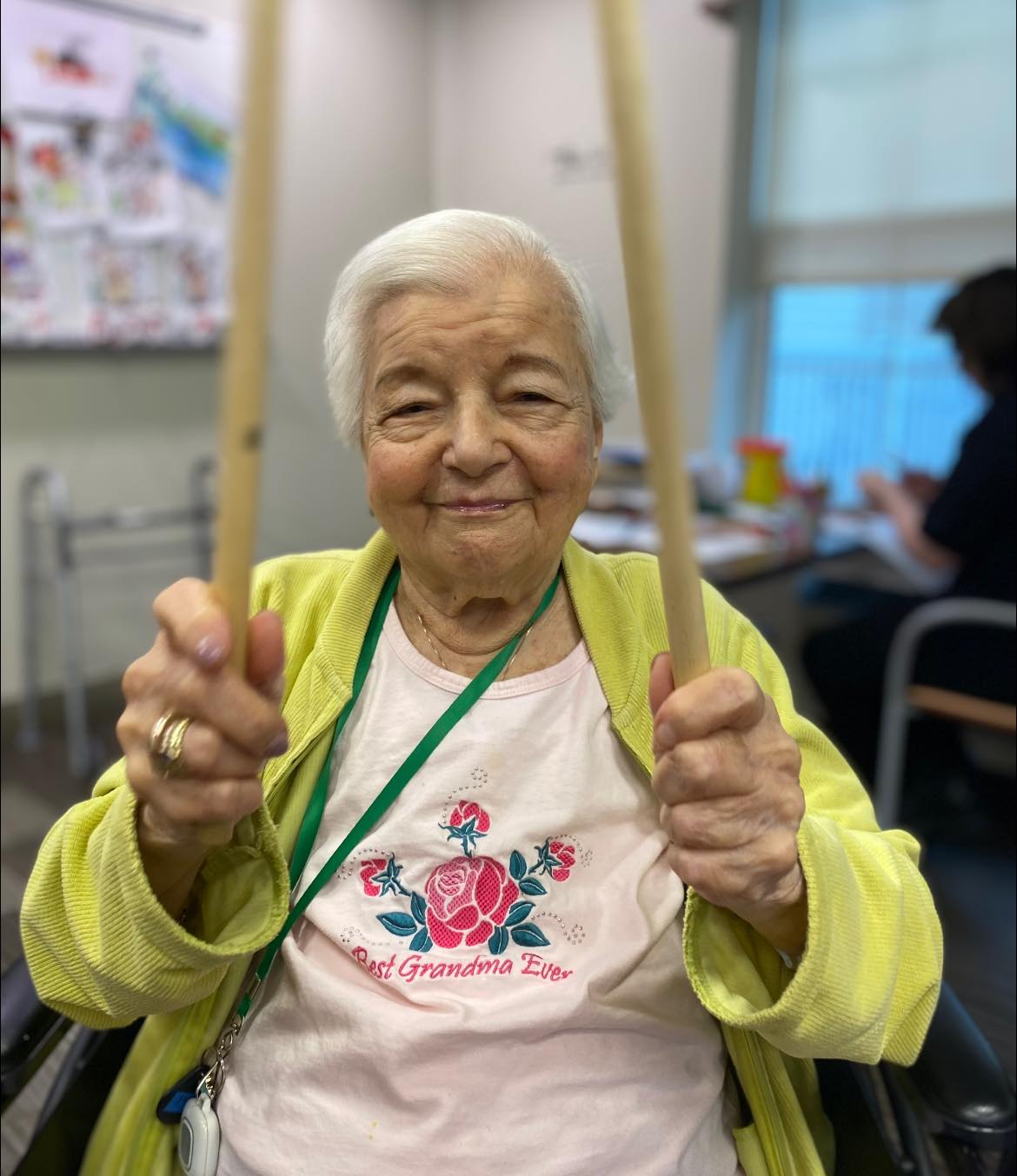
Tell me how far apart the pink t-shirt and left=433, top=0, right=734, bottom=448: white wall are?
2455 mm

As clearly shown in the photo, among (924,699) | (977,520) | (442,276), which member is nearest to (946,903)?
(924,699)

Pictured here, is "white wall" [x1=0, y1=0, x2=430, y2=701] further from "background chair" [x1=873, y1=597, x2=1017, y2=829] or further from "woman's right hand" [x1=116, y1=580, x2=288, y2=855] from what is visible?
"background chair" [x1=873, y1=597, x2=1017, y2=829]

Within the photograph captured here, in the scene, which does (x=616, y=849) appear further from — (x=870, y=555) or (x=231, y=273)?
(x=870, y=555)

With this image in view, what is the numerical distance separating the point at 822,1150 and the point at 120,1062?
674 mm

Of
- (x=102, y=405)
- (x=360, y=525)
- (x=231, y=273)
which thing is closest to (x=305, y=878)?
(x=360, y=525)

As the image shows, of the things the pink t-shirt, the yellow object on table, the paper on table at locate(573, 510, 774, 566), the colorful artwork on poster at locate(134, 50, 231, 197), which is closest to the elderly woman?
the pink t-shirt

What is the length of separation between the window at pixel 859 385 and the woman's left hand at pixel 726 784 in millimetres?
2762

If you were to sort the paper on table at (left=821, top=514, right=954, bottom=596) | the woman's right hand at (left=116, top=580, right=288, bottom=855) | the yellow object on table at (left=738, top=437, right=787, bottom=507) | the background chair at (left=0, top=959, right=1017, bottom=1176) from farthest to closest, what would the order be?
the yellow object on table at (left=738, top=437, right=787, bottom=507) < the paper on table at (left=821, top=514, right=954, bottom=596) < the background chair at (left=0, top=959, right=1017, bottom=1176) < the woman's right hand at (left=116, top=580, right=288, bottom=855)

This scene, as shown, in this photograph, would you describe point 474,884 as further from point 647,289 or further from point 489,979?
point 647,289

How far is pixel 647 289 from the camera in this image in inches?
16.3

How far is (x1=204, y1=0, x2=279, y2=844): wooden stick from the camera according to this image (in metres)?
0.39

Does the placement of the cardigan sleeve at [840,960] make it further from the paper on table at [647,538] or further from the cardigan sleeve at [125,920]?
the paper on table at [647,538]

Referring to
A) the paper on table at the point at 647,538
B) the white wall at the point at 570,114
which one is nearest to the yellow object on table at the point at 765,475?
the white wall at the point at 570,114

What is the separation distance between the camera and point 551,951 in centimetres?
82
